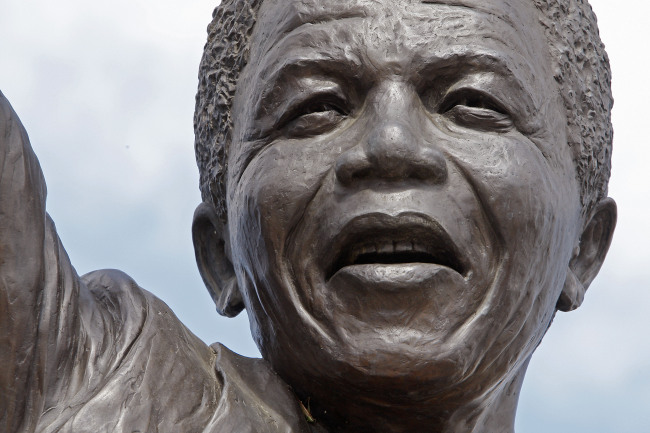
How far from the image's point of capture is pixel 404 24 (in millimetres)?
5039

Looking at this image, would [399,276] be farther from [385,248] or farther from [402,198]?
[402,198]

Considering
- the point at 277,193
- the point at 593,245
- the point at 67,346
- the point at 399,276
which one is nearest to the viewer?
the point at 67,346

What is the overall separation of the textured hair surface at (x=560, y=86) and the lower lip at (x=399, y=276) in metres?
0.96

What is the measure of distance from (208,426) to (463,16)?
1700 millimetres

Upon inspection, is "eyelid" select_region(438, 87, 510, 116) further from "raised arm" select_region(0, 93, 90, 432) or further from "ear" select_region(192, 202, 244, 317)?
"raised arm" select_region(0, 93, 90, 432)

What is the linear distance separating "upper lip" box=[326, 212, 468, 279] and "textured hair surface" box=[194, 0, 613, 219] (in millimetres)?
891

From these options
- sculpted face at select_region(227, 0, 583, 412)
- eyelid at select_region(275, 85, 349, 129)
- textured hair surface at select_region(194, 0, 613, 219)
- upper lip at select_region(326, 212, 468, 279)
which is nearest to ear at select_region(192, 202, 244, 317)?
textured hair surface at select_region(194, 0, 613, 219)

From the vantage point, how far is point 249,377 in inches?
197

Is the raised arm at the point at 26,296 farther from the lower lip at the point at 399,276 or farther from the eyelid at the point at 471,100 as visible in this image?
the eyelid at the point at 471,100

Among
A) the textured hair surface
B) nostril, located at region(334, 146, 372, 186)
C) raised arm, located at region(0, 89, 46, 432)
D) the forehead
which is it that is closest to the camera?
raised arm, located at region(0, 89, 46, 432)

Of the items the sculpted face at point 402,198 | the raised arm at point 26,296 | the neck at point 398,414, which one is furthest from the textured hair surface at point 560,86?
the raised arm at point 26,296

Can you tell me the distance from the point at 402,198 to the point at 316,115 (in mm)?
520

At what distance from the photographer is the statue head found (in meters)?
4.72

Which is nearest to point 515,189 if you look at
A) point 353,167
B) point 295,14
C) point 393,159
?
point 393,159
